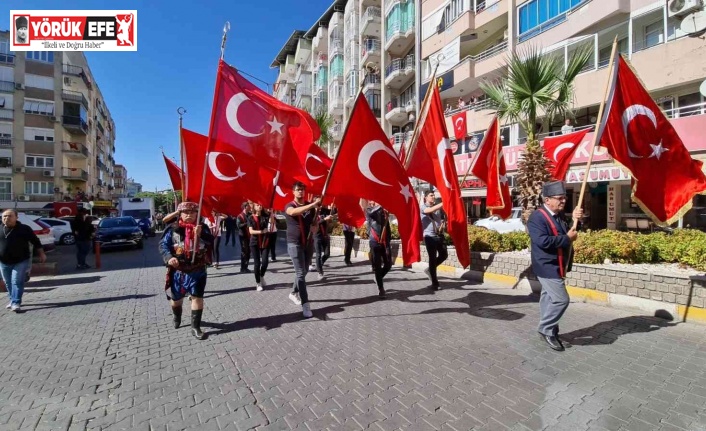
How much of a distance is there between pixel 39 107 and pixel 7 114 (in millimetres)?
2907

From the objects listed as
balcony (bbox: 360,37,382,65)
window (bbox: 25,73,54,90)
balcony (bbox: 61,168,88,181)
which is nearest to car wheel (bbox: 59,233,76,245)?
balcony (bbox: 360,37,382,65)

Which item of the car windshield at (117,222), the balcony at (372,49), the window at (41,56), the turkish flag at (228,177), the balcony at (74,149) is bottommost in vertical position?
the car windshield at (117,222)

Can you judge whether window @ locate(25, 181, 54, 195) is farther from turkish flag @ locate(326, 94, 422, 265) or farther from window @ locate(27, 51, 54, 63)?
turkish flag @ locate(326, 94, 422, 265)

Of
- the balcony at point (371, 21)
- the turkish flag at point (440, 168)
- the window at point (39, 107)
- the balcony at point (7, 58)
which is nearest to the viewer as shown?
the turkish flag at point (440, 168)

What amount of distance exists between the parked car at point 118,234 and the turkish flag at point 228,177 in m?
10.7

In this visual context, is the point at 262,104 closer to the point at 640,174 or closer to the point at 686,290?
the point at 640,174

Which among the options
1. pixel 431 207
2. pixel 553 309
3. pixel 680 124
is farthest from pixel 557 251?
pixel 680 124

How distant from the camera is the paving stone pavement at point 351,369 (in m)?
3.07

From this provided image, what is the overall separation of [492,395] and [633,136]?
152 inches

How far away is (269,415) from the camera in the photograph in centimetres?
310

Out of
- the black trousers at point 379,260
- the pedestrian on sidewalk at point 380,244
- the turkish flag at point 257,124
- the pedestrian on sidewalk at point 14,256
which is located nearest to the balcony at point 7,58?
the pedestrian on sidewalk at point 14,256

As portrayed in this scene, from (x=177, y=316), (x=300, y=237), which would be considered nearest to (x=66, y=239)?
(x=177, y=316)

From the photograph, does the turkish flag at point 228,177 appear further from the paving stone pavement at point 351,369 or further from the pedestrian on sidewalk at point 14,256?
the pedestrian on sidewalk at point 14,256

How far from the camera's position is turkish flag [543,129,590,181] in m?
9.74
